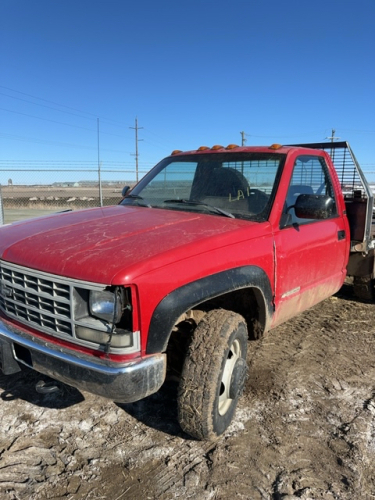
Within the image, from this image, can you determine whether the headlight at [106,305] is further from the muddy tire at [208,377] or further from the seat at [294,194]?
the seat at [294,194]

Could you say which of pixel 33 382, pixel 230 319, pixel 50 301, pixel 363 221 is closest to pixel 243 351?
pixel 230 319

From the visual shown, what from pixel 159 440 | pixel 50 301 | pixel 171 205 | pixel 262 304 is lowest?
pixel 159 440

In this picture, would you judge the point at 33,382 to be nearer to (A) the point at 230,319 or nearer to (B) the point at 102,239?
(B) the point at 102,239

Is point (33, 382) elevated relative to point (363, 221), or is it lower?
lower

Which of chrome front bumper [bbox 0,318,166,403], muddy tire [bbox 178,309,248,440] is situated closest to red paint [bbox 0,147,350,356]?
chrome front bumper [bbox 0,318,166,403]

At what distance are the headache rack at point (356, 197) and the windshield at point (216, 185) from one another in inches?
56.1

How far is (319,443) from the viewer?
9.12 feet

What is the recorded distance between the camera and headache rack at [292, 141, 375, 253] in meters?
→ 4.55

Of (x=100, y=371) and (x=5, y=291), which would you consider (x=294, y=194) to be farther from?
(x=5, y=291)

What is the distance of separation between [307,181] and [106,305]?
8.25ft

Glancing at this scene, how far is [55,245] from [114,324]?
27.7 inches

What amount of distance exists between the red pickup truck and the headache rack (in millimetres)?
462

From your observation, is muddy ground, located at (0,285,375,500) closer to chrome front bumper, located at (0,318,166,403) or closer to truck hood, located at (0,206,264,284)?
chrome front bumper, located at (0,318,166,403)

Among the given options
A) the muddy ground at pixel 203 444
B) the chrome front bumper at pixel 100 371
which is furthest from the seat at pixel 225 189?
the chrome front bumper at pixel 100 371
